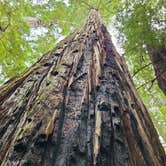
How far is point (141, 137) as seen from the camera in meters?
1.14

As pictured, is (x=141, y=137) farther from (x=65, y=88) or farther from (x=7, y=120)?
(x=7, y=120)

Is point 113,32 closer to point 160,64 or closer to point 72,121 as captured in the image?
point 160,64

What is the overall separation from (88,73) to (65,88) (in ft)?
0.76

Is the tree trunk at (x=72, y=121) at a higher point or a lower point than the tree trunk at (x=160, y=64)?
lower

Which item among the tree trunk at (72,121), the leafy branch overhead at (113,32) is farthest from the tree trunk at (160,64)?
the tree trunk at (72,121)

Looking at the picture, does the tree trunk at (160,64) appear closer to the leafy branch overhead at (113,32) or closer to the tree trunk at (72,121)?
the leafy branch overhead at (113,32)

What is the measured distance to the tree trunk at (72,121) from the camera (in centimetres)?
82

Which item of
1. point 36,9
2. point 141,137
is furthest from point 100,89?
point 36,9

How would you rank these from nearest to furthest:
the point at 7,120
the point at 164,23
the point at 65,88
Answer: the point at 7,120
the point at 65,88
the point at 164,23

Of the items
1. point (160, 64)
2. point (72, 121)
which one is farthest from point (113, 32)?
point (72, 121)

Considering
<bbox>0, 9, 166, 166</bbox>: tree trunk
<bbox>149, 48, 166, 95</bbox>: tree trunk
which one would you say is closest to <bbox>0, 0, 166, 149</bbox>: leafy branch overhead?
<bbox>149, 48, 166, 95</bbox>: tree trunk

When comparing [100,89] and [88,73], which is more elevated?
[88,73]

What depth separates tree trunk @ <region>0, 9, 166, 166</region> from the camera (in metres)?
0.82

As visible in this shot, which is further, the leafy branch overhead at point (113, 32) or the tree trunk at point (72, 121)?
the leafy branch overhead at point (113, 32)
